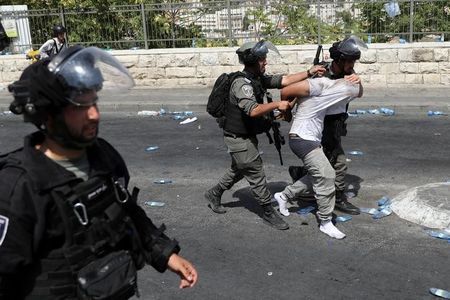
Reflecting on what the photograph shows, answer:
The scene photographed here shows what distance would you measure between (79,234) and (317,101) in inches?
139

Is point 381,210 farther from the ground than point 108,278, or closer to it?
closer to it

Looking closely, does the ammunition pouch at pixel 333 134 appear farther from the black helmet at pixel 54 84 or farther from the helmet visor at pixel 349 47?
the black helmet at pixel 54 84

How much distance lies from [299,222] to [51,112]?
399cm

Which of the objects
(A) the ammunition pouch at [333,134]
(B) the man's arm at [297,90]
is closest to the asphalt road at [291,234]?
(A) the ammunition pouch at [333,134]

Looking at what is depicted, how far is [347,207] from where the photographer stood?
604cm

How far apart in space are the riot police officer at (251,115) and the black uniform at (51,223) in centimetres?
307

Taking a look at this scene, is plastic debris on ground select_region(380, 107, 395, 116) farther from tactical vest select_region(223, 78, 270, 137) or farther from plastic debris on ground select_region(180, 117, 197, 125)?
tactical vest select_region(223, 78, 270, 137)

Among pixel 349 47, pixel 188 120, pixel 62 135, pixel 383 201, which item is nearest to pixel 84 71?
pixel 62 135

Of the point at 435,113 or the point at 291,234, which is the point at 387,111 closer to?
the point at 435,113

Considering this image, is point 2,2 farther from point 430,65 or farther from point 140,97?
point 430,65

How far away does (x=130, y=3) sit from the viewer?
619 inches

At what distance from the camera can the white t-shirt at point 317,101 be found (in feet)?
17.6

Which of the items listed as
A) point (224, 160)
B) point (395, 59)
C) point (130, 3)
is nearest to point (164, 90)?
point (130, 3)

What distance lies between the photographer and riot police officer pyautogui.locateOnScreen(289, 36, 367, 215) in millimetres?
5367
